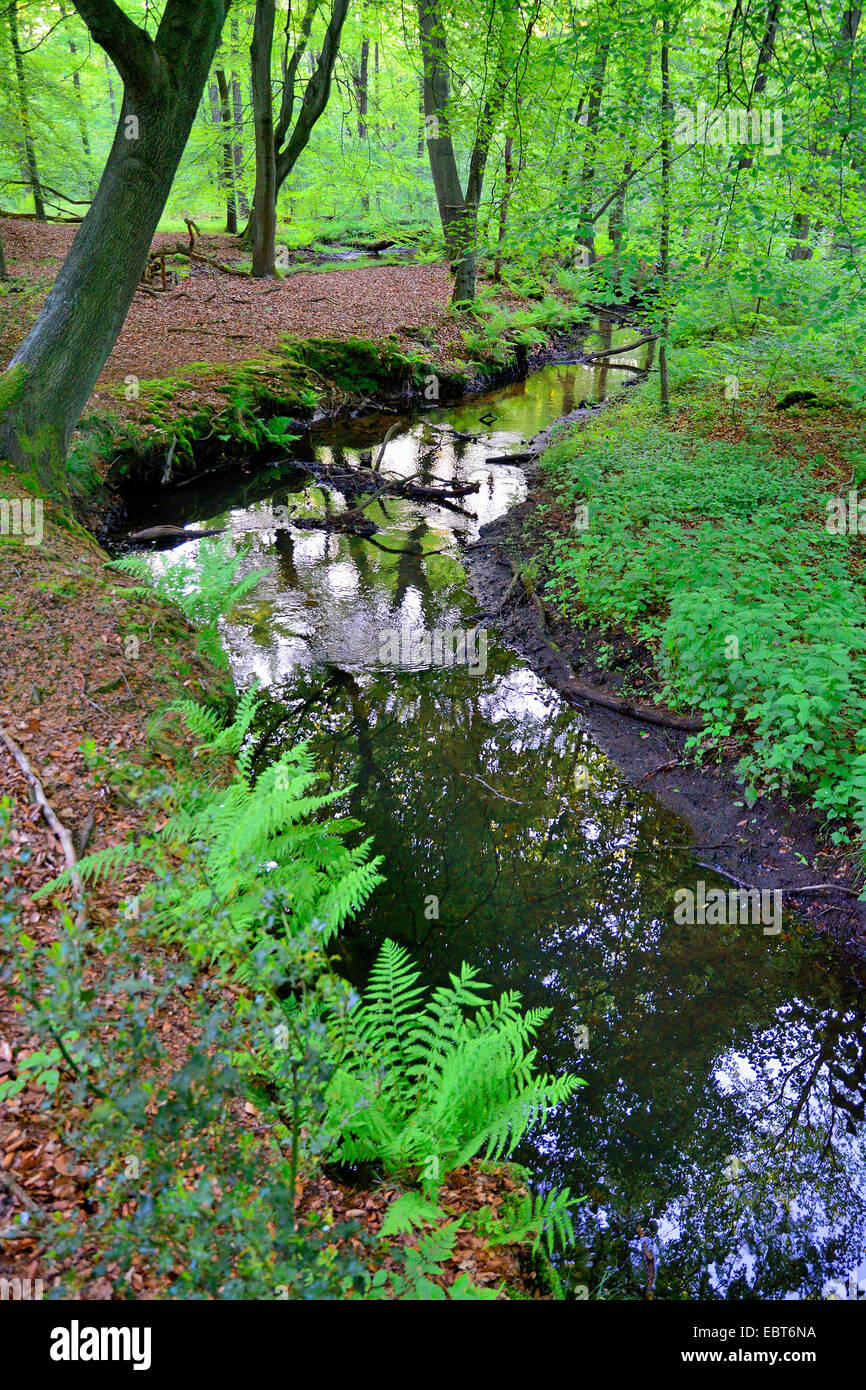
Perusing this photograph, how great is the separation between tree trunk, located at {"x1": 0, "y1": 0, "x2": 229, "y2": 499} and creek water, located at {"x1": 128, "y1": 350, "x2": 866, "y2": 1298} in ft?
8.47

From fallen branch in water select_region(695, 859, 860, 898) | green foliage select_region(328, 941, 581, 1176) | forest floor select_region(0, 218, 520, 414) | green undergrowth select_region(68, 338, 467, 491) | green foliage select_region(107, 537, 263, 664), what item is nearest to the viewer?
green foliage select_region(328, 941, 581, 1176)

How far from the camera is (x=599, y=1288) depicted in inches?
119

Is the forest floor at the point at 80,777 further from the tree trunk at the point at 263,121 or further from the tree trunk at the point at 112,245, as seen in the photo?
the tree trunk at the point at 263,121

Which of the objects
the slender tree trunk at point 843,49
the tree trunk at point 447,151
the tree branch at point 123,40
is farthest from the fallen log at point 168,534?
the slender tree trunk at point 843,49

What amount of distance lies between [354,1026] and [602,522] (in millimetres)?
6548

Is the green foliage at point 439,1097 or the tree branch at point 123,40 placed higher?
the tree branch at point 123,40

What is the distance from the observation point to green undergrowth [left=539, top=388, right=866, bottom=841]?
512 cm

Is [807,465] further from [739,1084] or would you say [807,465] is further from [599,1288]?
[599,1288]

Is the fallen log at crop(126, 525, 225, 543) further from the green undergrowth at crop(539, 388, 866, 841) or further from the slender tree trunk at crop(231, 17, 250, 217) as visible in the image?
the slender tree trunk at crop(231, 17, 250, 217)

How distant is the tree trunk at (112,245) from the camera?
6.67 metres

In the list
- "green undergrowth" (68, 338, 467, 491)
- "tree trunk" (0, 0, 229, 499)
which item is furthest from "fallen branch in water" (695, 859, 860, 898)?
"green undergrowth" (68, 338, 467, 491)

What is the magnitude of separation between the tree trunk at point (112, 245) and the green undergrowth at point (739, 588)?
5.10 metres

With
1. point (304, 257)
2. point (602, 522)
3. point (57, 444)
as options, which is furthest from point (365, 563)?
point (304, 257)

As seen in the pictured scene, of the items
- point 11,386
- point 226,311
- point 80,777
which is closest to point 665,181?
point 11,386
